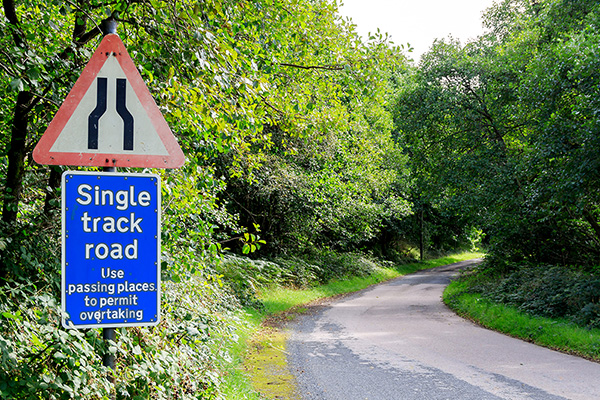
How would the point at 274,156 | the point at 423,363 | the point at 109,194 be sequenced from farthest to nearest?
the point at 274,156 < the point at 423,363 < the point at 109,194

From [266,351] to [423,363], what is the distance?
3097mm

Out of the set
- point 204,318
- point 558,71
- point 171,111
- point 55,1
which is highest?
point 558,71

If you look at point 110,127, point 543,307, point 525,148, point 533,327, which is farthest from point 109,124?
point 525,148

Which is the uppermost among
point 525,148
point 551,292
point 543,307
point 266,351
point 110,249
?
point 525,148

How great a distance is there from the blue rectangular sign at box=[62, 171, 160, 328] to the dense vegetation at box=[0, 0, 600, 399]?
0.83m

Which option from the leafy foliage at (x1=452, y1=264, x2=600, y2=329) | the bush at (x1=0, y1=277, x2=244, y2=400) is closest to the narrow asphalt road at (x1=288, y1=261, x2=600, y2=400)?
the leafy foliage at (x1=452, y1=264, x2=600, y2=329)

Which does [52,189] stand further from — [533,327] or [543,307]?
[543,307]

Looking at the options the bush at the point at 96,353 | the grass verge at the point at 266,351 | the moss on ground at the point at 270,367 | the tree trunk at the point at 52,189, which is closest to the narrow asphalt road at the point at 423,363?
the moss on ground at the point at 270,367

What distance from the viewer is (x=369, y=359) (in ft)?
29.7

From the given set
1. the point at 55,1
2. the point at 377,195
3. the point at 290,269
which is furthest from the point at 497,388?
the point at 377,195

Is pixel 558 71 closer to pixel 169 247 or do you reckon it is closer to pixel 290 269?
pixel 169 247

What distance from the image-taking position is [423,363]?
868cm

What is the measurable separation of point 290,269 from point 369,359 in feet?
39.1

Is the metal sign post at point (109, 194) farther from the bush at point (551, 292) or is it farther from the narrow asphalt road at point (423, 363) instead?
the bush at point (551, 292)
